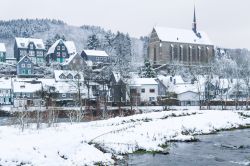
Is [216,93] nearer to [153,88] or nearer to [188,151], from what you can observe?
[153,88]

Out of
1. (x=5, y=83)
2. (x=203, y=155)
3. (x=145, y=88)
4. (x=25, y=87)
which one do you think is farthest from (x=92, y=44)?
(x=203, y=155)

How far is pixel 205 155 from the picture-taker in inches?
1071

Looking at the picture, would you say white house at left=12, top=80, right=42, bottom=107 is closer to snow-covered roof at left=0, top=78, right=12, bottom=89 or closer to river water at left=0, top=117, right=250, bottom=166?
snow-covered roof at left=0, top=78, right=12, bottom=89

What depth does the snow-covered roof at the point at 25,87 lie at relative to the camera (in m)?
88.3

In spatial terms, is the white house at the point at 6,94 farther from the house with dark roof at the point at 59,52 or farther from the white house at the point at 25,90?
the house with dark roof at the point at 59,52

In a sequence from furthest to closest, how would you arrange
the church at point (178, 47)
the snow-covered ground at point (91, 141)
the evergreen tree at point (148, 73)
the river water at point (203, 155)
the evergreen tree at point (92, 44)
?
the evergreen tree at point (92, 44) → the church at point (178, 47) → the evergreen tree at point (148, 73) → the river water at point (203, 155) → the snow-covered ground at point (91, 141)

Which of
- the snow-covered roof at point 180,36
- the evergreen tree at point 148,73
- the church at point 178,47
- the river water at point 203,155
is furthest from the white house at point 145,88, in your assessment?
the river water at point 203,155

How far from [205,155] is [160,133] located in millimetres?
8665

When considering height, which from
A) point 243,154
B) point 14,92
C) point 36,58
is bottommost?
point 243,154

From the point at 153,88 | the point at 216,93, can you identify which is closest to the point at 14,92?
the point at 153,88

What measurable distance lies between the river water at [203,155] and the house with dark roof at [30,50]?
332 feet

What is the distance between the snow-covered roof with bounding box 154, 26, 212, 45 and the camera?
14150 cm

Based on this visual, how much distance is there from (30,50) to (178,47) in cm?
5142

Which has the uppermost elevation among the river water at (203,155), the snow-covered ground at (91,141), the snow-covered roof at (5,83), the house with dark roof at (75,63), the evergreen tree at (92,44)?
the evergreen tree at (92,44)
